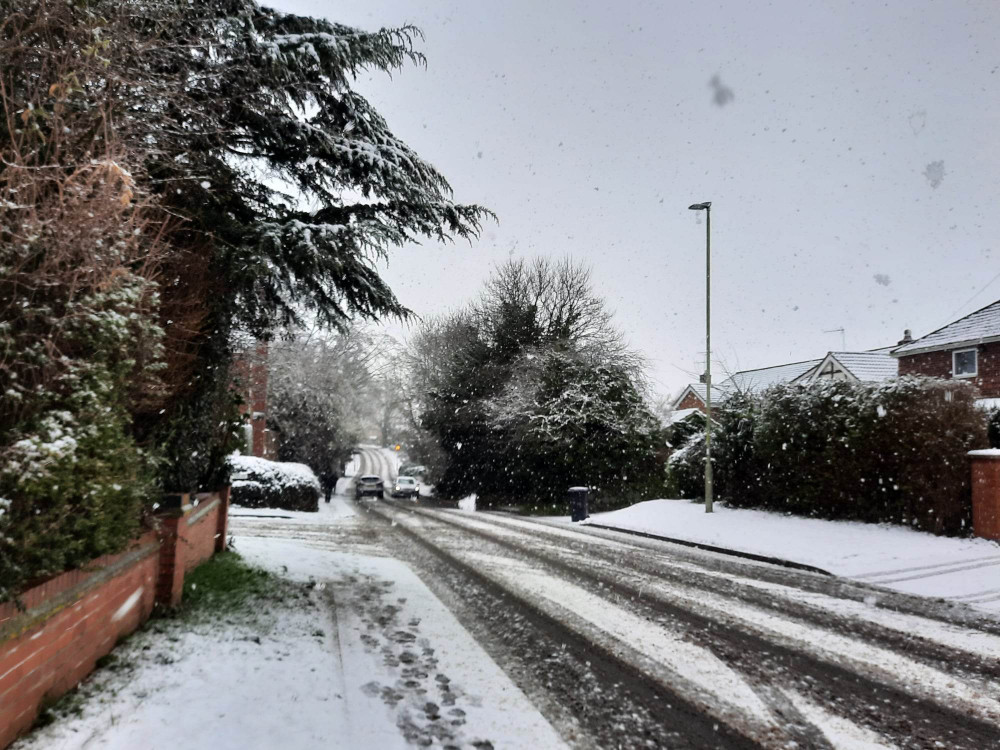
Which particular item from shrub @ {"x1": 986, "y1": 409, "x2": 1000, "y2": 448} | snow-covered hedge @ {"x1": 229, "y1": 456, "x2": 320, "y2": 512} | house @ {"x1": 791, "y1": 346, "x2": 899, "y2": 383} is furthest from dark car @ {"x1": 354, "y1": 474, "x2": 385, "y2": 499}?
shrub @ {"x1": 986, "y1": 409, "x2": 1000, "y2": 448}

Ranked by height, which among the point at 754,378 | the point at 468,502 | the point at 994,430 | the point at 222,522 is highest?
the point at 754,378

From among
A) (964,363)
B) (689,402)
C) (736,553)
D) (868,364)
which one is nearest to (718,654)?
(736,553)

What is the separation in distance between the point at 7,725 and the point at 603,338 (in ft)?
99.3

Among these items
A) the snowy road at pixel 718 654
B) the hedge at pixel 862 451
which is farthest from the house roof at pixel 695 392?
the snowy road at pixel 718 654

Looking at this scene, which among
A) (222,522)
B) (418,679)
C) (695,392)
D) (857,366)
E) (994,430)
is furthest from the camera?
(695,392)

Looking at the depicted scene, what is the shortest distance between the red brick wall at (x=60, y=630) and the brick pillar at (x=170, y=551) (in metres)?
0.71

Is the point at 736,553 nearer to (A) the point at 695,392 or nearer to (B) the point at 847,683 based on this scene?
(B) the point at 847,683

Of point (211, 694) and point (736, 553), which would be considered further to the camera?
point (736, 553)

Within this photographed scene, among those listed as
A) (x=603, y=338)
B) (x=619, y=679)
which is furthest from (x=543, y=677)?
Result: (x=603, y=338)

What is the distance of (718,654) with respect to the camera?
5.93 m

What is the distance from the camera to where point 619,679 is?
5262 mm

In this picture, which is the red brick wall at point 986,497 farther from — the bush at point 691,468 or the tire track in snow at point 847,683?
the bush at point 691,468

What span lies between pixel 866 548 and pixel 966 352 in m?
20.8

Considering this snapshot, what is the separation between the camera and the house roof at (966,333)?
26.3 meters
